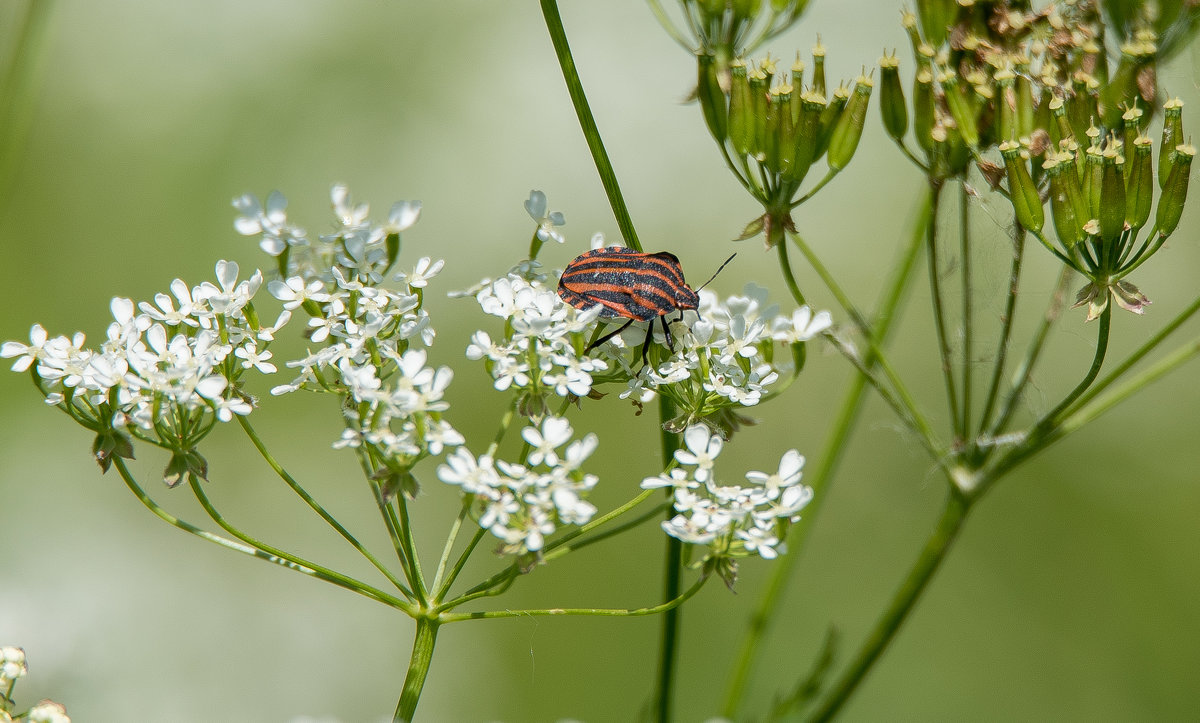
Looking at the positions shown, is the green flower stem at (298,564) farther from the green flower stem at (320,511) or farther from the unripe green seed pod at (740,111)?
the unripe green seed pod at (740,111)

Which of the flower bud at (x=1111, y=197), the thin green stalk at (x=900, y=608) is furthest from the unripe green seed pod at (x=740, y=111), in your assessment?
the thin green stalk at (x=900, y=608)

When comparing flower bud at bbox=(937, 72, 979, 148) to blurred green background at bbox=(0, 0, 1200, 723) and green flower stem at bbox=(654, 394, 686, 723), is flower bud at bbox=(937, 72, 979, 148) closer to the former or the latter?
green flower stem at bbox=(654, 394, 686, 723)

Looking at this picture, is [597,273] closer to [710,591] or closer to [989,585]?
[710,591]

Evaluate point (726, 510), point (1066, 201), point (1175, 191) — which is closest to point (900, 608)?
point (726, 510)

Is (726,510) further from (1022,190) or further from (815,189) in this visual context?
(1022,190)

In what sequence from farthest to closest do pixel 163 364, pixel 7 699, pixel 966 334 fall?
pixel 966 334 → pixel 163 364 → pixel 7 699

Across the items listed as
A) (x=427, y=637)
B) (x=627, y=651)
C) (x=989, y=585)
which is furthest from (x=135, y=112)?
(x=989, y=585)

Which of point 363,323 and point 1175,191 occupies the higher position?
point 1175,191
